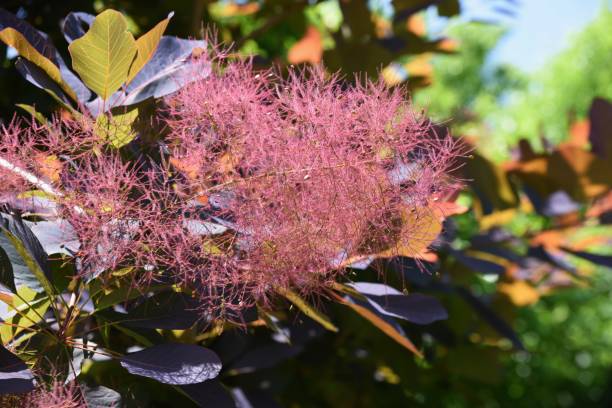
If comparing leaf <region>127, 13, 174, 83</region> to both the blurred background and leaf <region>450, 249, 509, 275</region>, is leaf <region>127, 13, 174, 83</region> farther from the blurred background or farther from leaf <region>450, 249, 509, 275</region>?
leaf <region>450, 249, 509, 275</region>

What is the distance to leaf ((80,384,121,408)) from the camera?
3.26ft

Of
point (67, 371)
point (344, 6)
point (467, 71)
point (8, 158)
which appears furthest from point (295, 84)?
point (467, 71)

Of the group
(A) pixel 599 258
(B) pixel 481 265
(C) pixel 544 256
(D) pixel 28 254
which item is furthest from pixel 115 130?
(C) pixel 544 256

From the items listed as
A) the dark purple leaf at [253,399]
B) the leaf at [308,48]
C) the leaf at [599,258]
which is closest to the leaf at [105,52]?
the dark purple leaf at [253,399]

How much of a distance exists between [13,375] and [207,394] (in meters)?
0.26

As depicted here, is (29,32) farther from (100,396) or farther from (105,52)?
(100,396)

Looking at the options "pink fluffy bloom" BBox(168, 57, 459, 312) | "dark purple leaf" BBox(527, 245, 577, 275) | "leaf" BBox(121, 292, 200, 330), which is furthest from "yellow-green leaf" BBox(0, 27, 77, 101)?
"dark purple leaf" BBox(527, 245, 577, 275)

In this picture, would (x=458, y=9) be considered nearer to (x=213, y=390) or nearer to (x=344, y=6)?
(x=344, y=6)

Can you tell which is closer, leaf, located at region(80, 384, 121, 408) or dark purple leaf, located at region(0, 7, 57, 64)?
leaf, located at region(80, 384, 121, 408)

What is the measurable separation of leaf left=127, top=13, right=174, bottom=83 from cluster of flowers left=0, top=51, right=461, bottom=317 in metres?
0.09

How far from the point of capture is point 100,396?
3.30 feet

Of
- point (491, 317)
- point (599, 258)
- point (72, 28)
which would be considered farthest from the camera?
point (491, 317)

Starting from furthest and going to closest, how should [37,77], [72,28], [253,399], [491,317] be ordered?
[491,317], [253,399], [72,28], [37,77]

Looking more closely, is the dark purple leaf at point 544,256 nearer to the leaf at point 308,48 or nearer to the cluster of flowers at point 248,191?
the leaf at point 308,48
